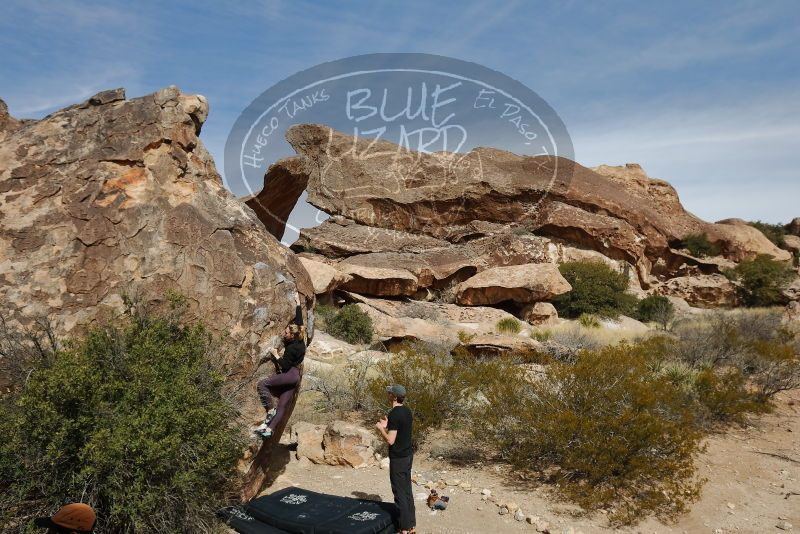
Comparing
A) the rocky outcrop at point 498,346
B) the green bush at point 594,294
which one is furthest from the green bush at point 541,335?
the green bush at point 594,294

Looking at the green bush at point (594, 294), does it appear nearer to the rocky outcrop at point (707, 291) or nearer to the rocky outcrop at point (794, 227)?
the rocky outcrop at point (707, 291)

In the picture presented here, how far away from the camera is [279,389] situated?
208 inches

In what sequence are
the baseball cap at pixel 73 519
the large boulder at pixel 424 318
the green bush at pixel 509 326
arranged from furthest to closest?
the green bush at pixel 509 326
the large boulder at pixel 424 318
the baseball cap at pixel 73 519

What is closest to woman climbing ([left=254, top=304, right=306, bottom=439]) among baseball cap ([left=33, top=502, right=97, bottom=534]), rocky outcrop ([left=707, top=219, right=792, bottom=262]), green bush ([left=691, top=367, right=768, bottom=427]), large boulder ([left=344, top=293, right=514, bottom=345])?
baseball cap ([left=33, top=502, right=97, bottom=534])

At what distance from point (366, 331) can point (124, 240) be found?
11.2m

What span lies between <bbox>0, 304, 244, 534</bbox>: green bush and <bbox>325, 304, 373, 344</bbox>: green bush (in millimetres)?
11300

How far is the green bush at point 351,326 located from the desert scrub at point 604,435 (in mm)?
8754

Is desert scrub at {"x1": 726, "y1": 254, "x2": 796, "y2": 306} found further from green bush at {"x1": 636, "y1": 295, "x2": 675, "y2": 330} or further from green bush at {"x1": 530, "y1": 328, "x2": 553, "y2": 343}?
green bush at {"x1": 530, "y1": 328, "x2": 553, "y2": 343}

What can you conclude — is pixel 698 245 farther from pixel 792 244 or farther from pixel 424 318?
pixel 424 318

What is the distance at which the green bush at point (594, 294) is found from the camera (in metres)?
22.3

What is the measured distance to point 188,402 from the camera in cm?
426

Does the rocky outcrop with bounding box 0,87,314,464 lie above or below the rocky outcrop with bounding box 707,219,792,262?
below

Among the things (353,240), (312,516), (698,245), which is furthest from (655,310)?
(312,516)

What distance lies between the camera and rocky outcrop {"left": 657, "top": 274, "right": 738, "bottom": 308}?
2659 cm
